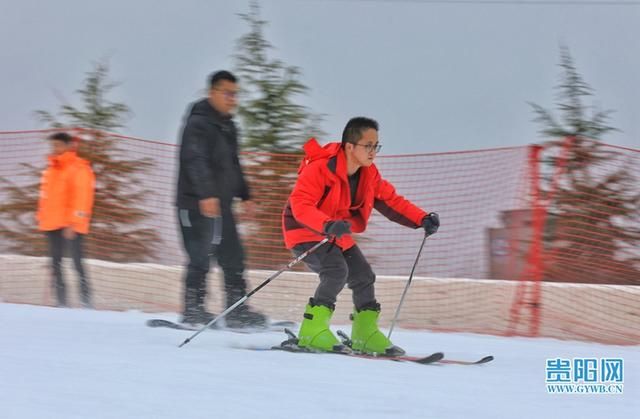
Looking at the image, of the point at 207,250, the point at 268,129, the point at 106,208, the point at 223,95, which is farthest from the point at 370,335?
the point at 106,208

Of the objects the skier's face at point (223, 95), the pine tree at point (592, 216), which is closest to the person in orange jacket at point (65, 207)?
the skier's face at point (223, 95)

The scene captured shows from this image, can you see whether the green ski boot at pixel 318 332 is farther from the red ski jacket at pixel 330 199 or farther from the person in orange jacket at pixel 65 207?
the person in orange jacket at pixel 65 207

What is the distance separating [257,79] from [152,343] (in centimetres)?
365

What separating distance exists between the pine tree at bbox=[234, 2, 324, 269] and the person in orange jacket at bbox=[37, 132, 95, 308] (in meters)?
1.34

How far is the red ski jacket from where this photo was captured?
4.51 meters

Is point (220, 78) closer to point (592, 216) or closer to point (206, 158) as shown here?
point (206, 158)

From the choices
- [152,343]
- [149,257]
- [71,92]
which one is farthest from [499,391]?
[71,92]

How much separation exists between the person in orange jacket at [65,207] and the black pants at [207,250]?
1.42m

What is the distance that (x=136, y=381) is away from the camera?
3697mm

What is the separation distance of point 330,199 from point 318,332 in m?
0.70

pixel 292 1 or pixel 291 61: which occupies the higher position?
pixel 292 1

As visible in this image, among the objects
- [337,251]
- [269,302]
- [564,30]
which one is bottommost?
[269,302]

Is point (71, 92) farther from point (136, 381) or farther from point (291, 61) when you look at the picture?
point (136, 381)

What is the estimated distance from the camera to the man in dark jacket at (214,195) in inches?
209
